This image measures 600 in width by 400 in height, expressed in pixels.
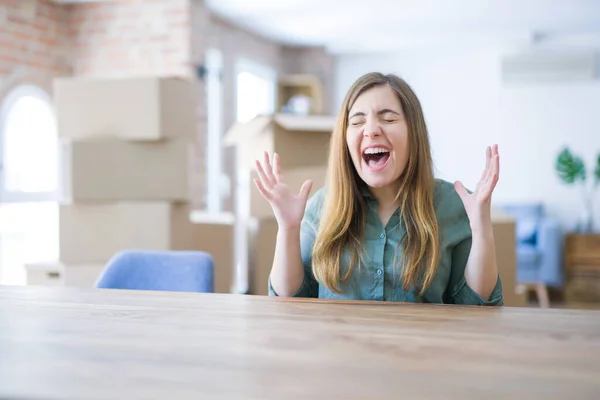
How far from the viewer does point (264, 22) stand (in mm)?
5703

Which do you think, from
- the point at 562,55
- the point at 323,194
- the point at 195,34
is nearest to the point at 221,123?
the point at 195,34

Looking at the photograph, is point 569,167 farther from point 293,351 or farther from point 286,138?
point 293,351

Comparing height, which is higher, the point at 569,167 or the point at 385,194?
the point at 569,167

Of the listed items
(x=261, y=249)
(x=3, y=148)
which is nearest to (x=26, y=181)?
(x=3, y=148)

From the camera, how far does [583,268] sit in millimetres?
5637

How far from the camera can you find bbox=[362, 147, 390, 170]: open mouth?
137 centimetres

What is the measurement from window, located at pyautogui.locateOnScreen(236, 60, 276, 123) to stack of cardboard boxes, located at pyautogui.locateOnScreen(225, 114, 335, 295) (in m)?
3.30

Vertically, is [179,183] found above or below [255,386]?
above

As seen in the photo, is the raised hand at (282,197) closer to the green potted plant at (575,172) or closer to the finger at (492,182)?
the finger at (492,182)

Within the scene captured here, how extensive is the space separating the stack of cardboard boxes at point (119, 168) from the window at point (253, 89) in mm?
3342

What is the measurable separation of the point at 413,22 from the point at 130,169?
3733mm

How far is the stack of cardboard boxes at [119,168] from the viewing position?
249 centimetres

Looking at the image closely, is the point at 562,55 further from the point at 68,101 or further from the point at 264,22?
the point at 68,101

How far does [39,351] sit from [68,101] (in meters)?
1.95
